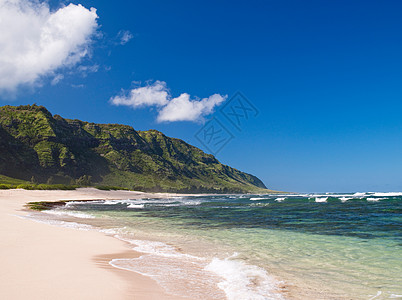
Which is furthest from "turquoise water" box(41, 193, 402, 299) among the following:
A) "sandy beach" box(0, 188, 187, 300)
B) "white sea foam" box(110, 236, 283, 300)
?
"sandy beach" box(0, 188, 187, 300)

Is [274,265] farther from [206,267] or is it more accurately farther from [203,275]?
[203,275]

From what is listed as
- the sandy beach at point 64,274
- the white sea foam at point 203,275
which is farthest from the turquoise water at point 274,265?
the sandy beach at point 64,274

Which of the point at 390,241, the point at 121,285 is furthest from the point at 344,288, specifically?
the point at 390,241

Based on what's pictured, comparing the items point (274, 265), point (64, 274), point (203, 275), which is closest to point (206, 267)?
point (203, 275)

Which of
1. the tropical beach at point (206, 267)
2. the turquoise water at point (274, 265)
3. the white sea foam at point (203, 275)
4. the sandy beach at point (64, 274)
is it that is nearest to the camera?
the sandy beach at point (64, 274)

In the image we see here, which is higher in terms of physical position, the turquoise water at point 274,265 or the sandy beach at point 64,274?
the sandy beach at point 64,274

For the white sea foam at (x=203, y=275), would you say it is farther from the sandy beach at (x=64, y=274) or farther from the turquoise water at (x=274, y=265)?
the sandy beach at (x=64, y=274)

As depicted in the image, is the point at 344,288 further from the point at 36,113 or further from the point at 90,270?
the point at 36,113

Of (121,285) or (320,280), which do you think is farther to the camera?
(320,280)

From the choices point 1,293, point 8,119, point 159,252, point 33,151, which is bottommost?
point 159,252

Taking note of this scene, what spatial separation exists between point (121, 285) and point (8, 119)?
20525 cm

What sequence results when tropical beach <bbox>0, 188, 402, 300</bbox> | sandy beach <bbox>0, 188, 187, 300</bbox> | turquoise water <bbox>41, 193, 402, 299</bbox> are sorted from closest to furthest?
1. sandy beach <bbox>0, 188, 187, 300</bbox>
2. tropical beach <bbox>0, 188, 402, 300</bbox>
3. turquoise water <bbox>41, 193, 402, 299</bbox>

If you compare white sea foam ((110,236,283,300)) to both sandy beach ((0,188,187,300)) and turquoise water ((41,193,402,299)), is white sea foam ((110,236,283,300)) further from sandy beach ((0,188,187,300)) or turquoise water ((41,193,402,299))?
sandy beach ((0,188,187,300))

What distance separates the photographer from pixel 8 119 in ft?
561
